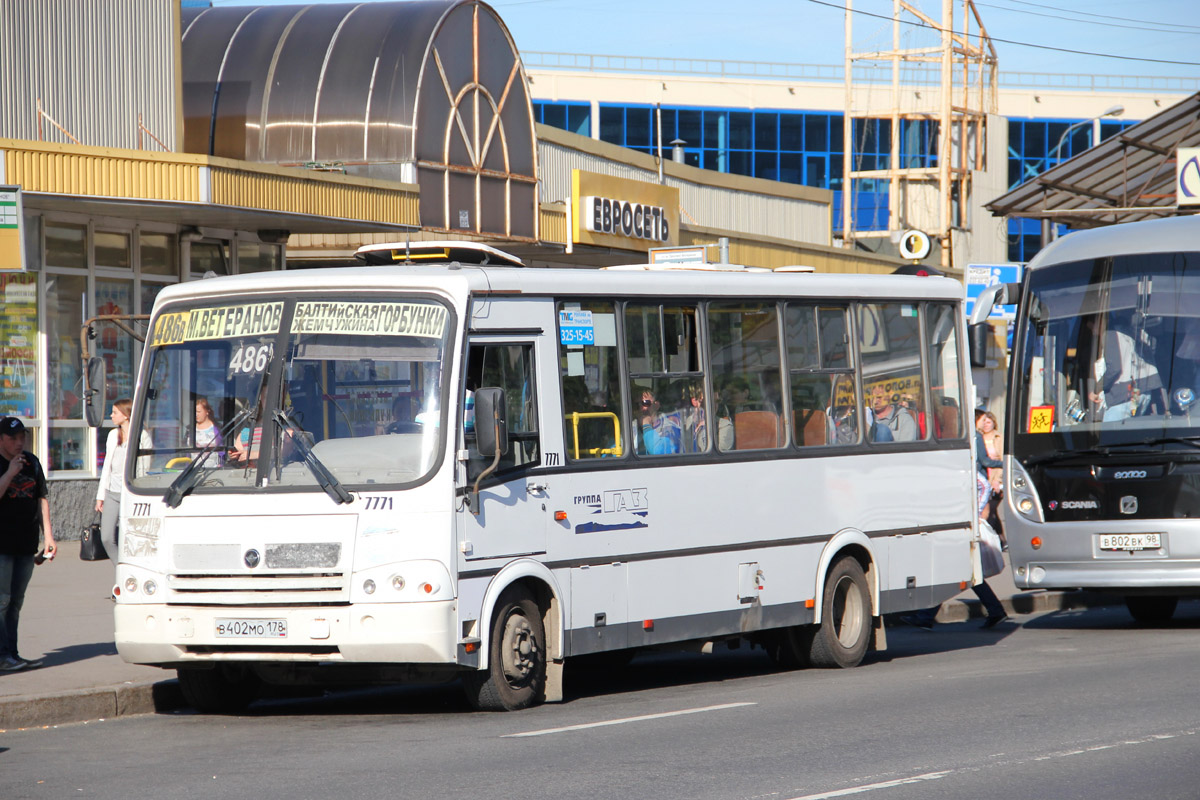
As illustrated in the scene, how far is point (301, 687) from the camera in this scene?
1147 centimetres

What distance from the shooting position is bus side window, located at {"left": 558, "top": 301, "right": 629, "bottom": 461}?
33.9 feet

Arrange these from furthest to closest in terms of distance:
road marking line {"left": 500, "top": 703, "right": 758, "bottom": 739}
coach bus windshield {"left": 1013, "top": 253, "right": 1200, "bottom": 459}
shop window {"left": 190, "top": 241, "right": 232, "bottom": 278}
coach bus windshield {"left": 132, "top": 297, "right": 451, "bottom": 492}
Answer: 1. shop window {"left": 190, "top": 241, "right": 232, "bottom": 278}
2. coach bus windshield {"left": 1013, "top": 253, "right": 1200, "bottom": 459}
3. coach bus windshield {"left": 132, "top": 297, "right": 451, "bottom": 492}
4. road marking line {"left": 500, "top": 703, "right": 758, "bottom": 739}

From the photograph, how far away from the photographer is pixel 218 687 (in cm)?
1034

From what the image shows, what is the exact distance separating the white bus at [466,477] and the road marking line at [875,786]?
2816 mm

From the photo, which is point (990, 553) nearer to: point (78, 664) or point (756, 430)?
point (756, 430)

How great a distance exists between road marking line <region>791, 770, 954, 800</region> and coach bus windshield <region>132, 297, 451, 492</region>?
3250 millimetres

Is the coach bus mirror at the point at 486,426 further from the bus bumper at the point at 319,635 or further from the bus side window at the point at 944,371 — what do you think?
the bus side window at the point at 944,371

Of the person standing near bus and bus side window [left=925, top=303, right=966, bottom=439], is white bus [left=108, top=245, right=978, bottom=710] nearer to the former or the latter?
bus side window [left=925, top=303, right=966, bottom=439]

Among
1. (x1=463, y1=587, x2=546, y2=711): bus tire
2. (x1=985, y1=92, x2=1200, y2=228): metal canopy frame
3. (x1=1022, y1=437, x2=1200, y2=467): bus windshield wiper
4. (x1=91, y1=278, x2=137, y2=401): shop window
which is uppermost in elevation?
(x1=985, y1=92, x2=1200, y2=228): metal canopy frame

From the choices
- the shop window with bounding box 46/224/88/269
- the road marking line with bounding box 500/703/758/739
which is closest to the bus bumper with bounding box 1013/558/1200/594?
the road marking line with bounding box 500/703/758/739

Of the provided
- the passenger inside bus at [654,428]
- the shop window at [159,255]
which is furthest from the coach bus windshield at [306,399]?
the shop window at [159,255]

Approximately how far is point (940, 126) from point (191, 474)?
48.4 metres

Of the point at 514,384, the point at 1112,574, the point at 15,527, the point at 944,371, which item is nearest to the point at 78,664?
the point at 15,527

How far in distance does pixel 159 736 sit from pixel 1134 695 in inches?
229
